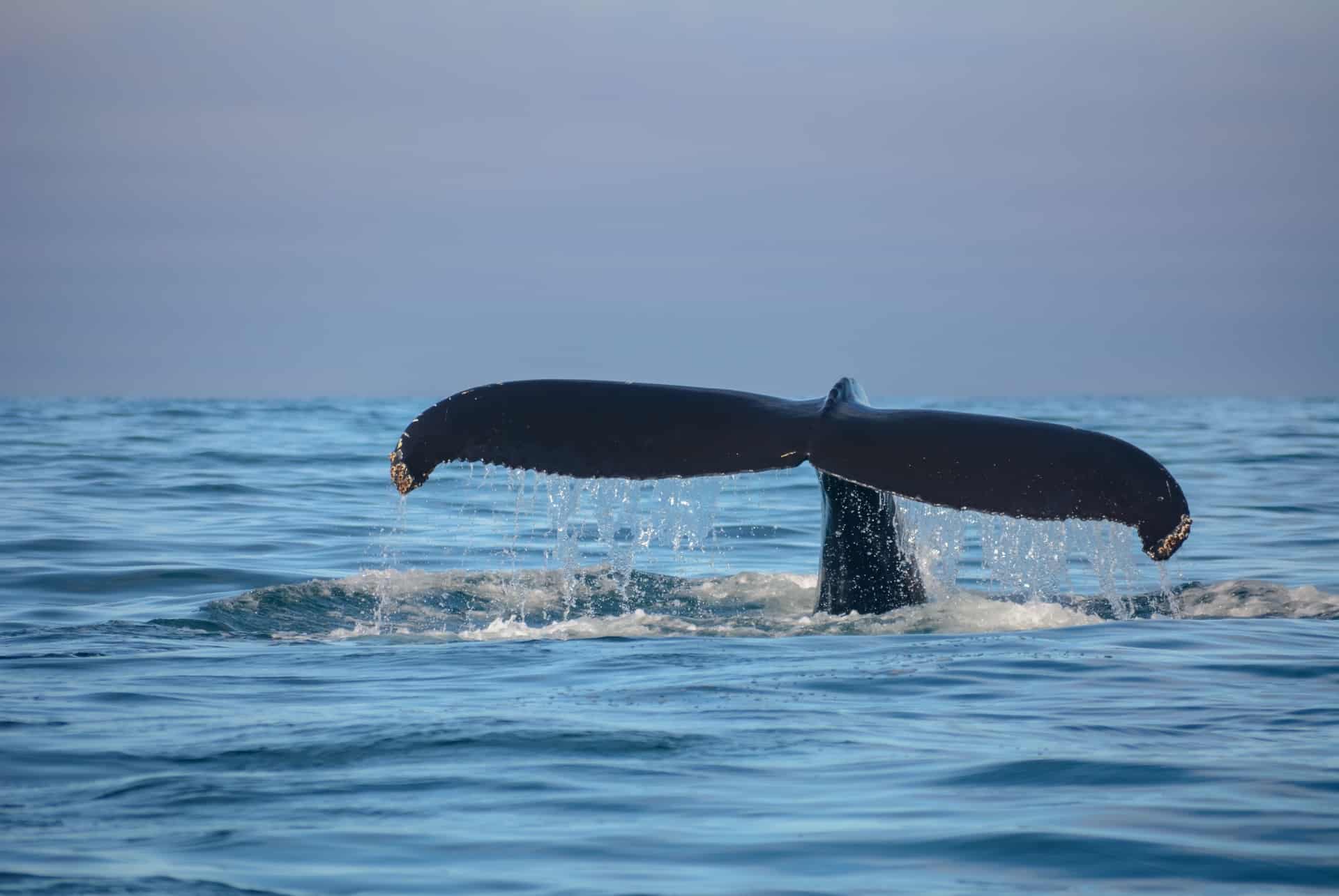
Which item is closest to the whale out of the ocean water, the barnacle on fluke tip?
the barnacle on fluke tip

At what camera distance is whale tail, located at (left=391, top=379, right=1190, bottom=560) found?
19.4 feet

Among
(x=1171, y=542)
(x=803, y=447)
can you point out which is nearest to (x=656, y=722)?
(x=803, y=447)

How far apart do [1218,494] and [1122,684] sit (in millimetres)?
13026

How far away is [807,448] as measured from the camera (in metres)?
6.40

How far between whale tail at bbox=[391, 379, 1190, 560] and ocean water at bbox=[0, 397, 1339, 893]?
0.19 meters

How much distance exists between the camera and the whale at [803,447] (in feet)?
19.4

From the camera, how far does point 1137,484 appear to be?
19.1 feet

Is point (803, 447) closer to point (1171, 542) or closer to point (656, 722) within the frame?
point (656, 722)

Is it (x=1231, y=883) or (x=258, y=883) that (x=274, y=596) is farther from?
(x=1231, y=883)

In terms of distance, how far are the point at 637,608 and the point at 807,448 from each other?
9.83 ft

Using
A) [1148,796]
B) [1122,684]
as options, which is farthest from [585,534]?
[1148,796]

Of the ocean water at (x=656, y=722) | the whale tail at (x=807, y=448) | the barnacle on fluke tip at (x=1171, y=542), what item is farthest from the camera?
the whale tail at (x=807, y=448)

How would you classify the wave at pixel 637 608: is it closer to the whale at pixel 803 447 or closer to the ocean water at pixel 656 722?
the ocean water at pixel 656 722

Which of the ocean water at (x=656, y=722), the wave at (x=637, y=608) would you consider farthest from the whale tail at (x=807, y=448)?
the wave at (x=637, y=608)
